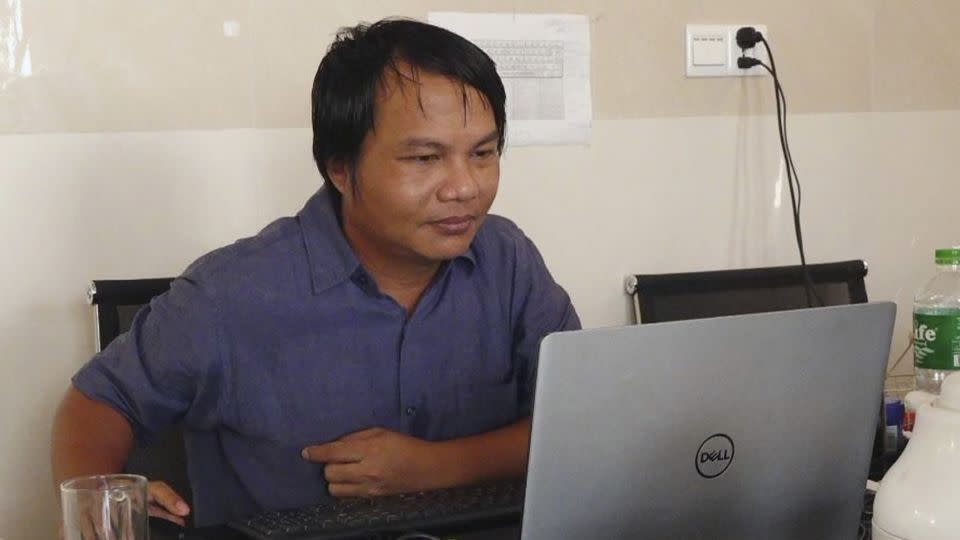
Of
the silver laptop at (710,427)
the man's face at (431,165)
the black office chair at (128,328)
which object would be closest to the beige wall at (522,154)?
the black office chair at (128,328)

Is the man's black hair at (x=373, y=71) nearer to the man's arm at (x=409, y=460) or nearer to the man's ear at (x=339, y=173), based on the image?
the man's ear at (x=339, y=173)

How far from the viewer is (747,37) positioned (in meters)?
2.51

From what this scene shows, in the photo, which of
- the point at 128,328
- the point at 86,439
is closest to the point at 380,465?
the point at 86,439

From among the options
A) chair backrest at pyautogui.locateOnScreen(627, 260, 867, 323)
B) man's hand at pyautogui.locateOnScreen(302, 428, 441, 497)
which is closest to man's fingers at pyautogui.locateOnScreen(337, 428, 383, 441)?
man's hand at pyautogui.locateOnScreen(302, 428, 441, 497)

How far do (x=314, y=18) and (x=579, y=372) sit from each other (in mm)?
1266

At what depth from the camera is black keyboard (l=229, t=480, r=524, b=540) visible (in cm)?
123

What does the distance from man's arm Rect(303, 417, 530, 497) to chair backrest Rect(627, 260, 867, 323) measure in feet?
2.62

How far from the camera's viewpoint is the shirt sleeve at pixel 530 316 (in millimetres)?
1822

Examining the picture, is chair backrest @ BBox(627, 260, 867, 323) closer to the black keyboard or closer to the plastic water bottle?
the plastic water bottle

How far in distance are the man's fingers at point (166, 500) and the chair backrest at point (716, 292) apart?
1200 millimetres

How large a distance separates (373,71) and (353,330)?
344 mm

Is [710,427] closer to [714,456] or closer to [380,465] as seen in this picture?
[714,456]

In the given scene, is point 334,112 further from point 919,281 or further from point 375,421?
point 919,281

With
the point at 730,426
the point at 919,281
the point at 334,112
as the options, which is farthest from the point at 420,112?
the point at 919,281
